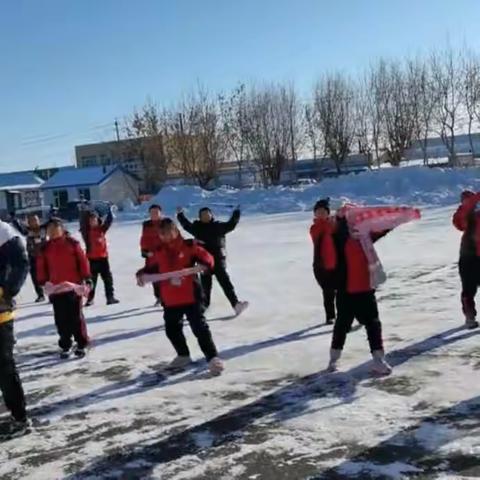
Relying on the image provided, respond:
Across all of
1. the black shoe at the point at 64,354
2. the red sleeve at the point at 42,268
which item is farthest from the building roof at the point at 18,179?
the black shoe at the point at 64,354

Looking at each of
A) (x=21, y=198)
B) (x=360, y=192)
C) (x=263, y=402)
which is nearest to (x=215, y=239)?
(x=263, y=402)

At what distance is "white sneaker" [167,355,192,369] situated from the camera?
7538 millimetres

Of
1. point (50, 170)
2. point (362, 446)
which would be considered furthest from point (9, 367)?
point (50, 170)

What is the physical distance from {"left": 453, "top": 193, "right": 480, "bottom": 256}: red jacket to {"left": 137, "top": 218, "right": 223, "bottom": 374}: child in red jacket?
3.02 m

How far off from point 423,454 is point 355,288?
224cm

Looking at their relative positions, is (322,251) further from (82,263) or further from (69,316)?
(69,316)

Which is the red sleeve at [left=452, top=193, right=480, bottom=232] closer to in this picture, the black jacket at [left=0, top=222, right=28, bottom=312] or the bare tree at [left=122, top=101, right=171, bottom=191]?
the black jacket at [left=0, top=222, right=28, bottom=312]

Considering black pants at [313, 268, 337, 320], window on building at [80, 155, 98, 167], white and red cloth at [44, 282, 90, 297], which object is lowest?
black pants at [313, 268, 337, 320]

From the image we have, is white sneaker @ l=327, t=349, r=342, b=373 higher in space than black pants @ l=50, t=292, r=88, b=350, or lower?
lower

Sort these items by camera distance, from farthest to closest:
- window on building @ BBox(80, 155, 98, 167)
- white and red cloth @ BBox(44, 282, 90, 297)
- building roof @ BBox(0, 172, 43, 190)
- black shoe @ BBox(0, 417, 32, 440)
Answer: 1. window on building @ BBox(80, 155, 98, 167)
2. building roof @ BBox(0, 172, 43, 190)
3. white and red cloth @ BBox(44, 282, 90, 297)
4. black shoe @ BBox(0, 417, 32, 440)

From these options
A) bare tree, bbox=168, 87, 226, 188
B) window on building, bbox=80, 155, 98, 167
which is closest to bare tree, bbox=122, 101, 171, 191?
Result: bare tree, bbox=168, 87, 226, 188

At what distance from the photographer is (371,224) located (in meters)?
6.78

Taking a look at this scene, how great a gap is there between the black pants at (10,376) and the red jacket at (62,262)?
258 centimetres

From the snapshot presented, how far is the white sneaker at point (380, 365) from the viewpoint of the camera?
6633mm
